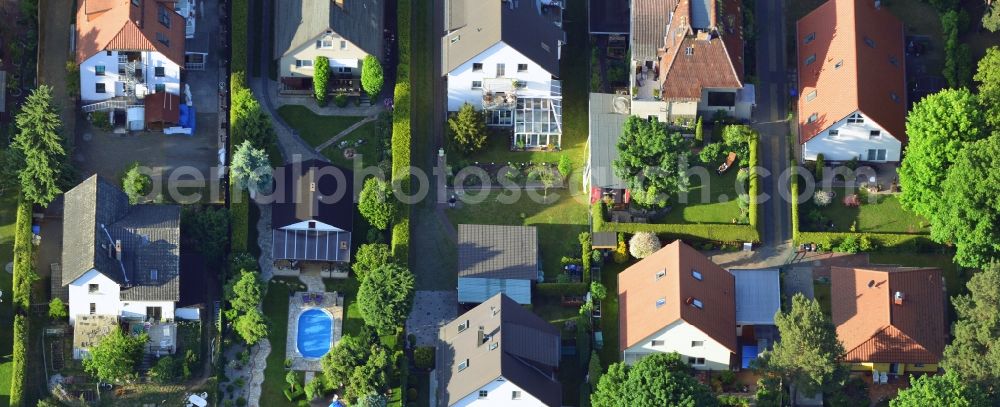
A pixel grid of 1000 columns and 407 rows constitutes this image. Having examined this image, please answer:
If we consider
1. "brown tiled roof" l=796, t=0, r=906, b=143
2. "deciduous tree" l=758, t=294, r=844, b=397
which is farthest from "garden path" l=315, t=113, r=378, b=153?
"deciduous tree" l=758, t=294, r=844, b=397

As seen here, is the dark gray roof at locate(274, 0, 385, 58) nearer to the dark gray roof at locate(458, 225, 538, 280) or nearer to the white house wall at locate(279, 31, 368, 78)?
the white house wall at locate(279, 31, 368, 78)

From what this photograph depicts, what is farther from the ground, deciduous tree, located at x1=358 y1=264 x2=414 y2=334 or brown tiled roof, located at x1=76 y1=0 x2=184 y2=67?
brown tiled roof, located at x1=76 y1=0 x2=184 y2=67

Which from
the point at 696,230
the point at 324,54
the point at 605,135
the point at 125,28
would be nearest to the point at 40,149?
the point at 125,28

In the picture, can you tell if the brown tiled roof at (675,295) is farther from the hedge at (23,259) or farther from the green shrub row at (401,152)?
the hedge at (23,259)

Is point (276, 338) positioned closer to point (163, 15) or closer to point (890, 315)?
point (163, 15)

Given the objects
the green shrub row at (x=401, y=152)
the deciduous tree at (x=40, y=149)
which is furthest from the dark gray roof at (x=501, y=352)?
the deciduous tree at (x=40, y=149)

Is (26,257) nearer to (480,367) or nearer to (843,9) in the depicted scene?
(480,367)
